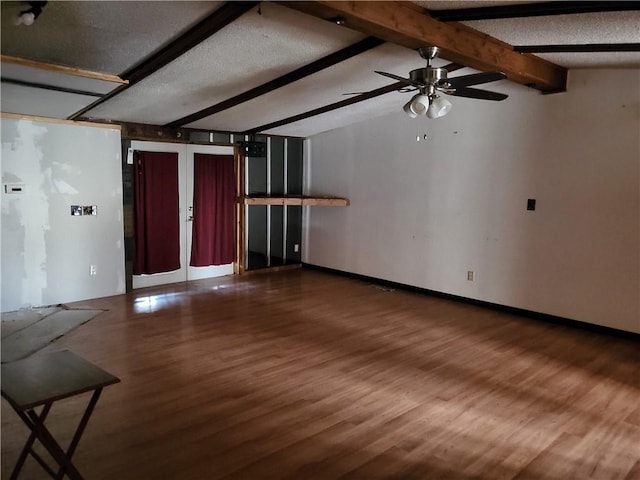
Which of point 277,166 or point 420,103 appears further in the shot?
point 277,166

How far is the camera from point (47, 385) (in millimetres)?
1851

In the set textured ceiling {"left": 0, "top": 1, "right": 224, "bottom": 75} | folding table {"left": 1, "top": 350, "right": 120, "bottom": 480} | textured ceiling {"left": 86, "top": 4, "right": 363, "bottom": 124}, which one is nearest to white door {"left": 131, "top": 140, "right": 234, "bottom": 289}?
textured ceiling {"left": 86, "top": 4, "right": 363, "bottom": 124}

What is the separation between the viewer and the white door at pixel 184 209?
6.23 metres

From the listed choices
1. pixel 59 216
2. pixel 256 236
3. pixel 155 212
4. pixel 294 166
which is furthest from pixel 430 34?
pixel 256 236

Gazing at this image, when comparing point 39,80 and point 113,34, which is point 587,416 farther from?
point 39,80

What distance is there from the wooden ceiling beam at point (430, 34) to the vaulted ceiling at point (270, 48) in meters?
0.01

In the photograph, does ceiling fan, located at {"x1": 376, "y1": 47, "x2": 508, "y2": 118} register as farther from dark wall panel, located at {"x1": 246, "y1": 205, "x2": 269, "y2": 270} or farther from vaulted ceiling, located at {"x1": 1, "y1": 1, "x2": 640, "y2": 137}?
dark wall panel, located at {"x1": 246, "y1": 205, "x2": 269, "y2": 270}

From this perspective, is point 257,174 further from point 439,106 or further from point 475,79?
point 475,79

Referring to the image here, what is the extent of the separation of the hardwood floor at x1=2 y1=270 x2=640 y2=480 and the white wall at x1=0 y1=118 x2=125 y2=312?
592 millimetres

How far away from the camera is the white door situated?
245 inches

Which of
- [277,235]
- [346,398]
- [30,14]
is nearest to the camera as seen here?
[30,14]

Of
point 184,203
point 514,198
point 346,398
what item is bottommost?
point 346,398

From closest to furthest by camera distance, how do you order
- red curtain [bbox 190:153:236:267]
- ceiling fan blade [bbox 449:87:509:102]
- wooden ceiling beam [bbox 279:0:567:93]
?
wooden ceiling beam [bbox 279:0:567:93], ceiling fan blade [bbox 449:87:509:102], red curtain [bbox 190:153:236:267]

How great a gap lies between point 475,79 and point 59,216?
4.65 meters
